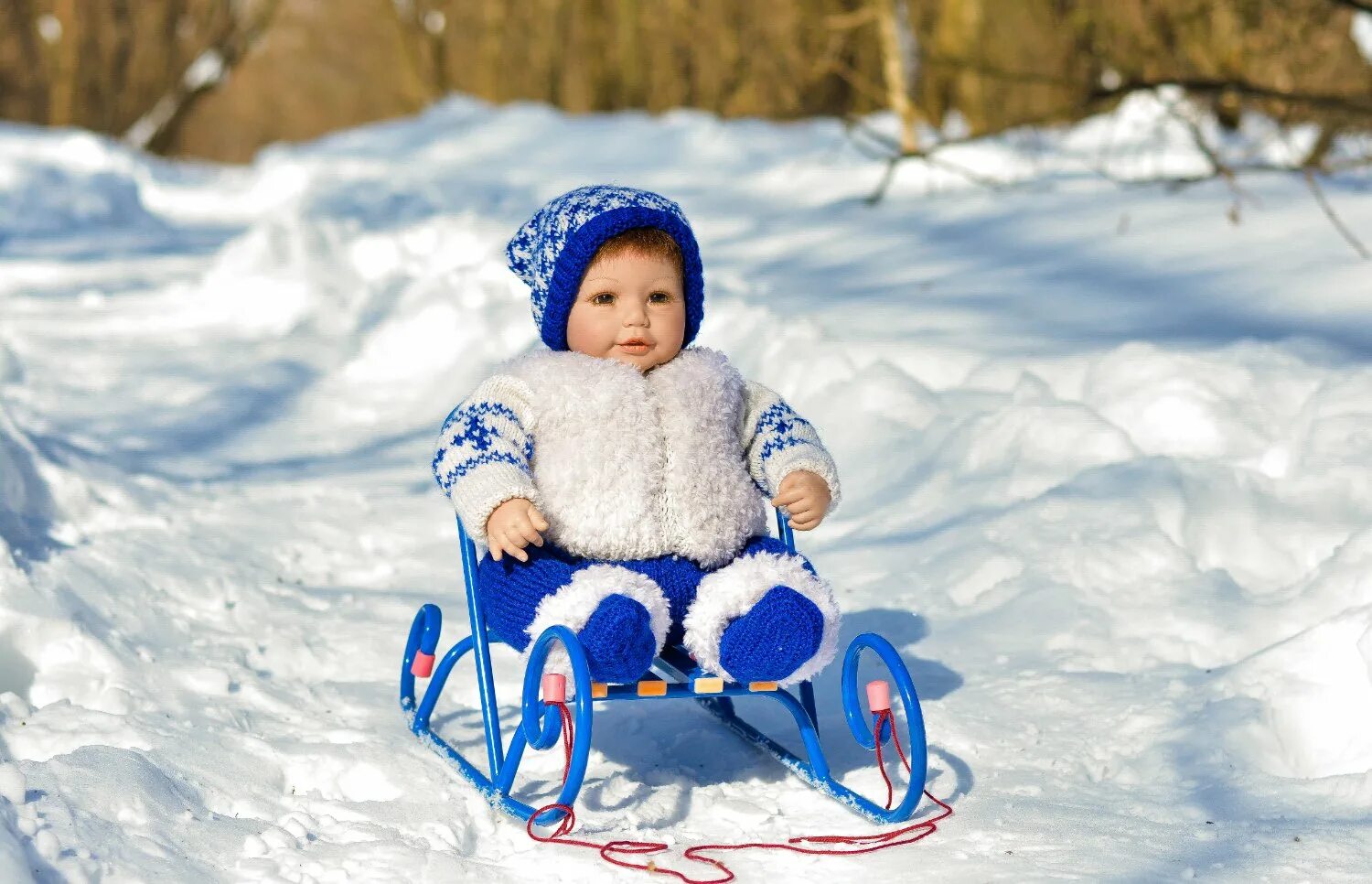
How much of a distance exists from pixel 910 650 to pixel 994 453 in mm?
1194

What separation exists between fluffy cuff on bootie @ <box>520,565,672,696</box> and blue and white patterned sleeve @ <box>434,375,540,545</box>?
8.0 inches

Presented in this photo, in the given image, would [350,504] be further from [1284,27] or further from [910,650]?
[1284,27]

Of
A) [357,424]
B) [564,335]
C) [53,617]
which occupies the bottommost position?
[357,424]

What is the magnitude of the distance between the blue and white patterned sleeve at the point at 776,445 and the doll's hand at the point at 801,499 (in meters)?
0.03

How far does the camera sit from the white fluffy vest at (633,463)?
3.10m

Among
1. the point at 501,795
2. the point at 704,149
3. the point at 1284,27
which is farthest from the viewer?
the point at 704,149

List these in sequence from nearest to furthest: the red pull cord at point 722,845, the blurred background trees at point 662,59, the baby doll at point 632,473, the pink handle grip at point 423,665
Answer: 1. the red pull cord at point 722,845
2. the baby doll at point 632,473
3. the pink handle grip at point 423,665
4. the blurred background trees at point 662,59

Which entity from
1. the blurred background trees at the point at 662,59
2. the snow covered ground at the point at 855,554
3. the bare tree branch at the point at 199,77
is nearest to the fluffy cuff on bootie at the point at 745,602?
the snow covered ground at the point at 855,554

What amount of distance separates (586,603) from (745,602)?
309 mm

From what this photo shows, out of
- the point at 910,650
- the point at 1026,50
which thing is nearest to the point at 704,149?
the point at 1026,50

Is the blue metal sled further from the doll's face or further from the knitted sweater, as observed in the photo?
the doll's face

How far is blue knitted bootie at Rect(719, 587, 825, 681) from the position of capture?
2879 millimetres

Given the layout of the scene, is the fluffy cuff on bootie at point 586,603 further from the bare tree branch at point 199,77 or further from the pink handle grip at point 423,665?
the bare tree branch at point 199,77

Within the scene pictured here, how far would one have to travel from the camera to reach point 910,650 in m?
3.86
